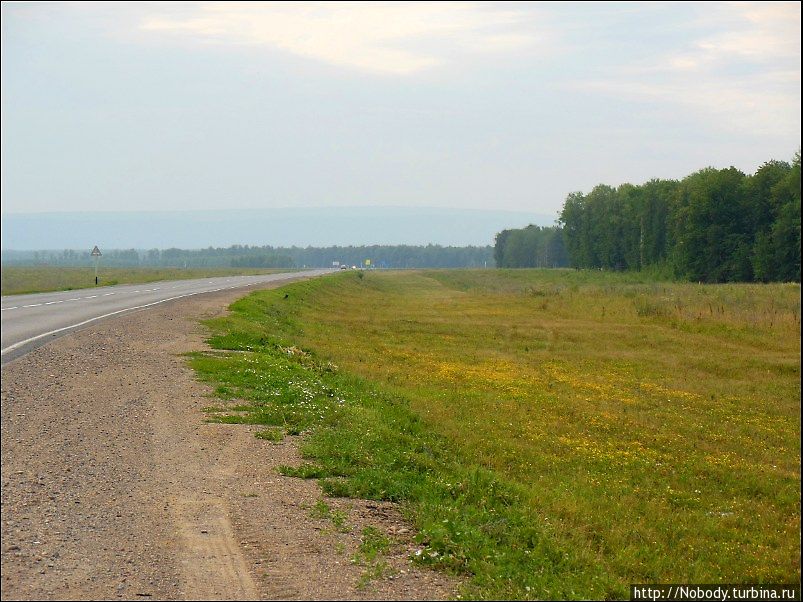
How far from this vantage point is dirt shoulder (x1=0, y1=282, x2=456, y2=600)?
213 inches

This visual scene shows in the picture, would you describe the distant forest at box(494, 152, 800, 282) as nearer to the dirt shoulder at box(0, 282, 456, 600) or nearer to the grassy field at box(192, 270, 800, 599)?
the grassy field at box(192, 270, 800, 599)

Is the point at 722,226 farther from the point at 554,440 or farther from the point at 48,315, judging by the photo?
the point at 48,315

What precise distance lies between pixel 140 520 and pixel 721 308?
31.8m

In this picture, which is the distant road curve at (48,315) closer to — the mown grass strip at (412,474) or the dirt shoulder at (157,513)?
the dirt shoulder at (157,513)

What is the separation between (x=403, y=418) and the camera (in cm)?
1368

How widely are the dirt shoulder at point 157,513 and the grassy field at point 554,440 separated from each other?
560mm

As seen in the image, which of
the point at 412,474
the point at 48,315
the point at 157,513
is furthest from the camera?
the point at 48,315

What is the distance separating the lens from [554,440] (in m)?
13.8

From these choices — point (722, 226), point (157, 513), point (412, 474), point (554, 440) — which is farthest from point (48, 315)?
point (722, 226)

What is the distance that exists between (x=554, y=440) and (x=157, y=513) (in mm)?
8439

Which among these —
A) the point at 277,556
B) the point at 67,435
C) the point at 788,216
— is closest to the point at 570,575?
the point at 277,556

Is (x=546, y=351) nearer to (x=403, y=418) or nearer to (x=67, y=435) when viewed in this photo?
(x=403, y=418)

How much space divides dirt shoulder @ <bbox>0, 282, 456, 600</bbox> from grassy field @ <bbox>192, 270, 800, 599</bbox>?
56cm

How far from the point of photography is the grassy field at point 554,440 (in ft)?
27.0
